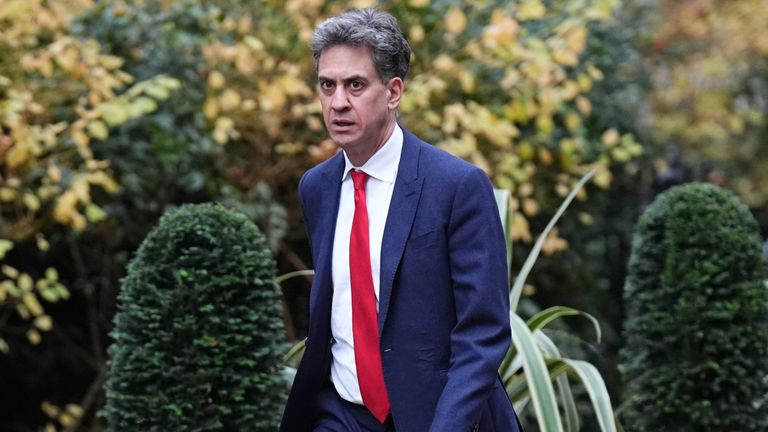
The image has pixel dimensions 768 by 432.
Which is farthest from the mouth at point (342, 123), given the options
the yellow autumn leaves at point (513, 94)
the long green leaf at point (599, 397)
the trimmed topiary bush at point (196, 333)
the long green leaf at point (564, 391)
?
the yellow autumn leaves at point (513, 94)

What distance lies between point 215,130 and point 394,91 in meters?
3.11

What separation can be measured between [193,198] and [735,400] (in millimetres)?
2954

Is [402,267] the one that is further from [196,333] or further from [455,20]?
[455,20]

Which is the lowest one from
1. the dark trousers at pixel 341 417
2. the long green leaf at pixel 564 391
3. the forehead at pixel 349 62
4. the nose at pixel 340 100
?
the long green leaf at pixel 564 391

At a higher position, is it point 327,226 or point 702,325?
point 327,226

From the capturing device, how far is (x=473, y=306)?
2.57 metres

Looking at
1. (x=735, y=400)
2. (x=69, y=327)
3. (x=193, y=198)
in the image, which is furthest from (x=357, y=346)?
(x=69, y=327)

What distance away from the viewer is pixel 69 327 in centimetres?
671

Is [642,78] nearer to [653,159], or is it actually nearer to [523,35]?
[653,159]

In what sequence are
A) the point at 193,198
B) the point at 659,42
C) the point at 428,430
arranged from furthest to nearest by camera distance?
the point at 659,42 < the point at 193,198 < the point at 428,430

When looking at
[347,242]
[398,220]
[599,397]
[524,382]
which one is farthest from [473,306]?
[524,382]

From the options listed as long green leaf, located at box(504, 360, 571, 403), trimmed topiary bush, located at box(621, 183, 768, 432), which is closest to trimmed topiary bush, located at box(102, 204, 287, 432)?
long green leaf, located at box(504, 360, 571, 403)

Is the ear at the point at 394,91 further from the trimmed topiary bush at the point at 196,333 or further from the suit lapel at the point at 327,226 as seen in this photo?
the trimmed topiary bush at the point at 196,333

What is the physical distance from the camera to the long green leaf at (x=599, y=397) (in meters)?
3.87
